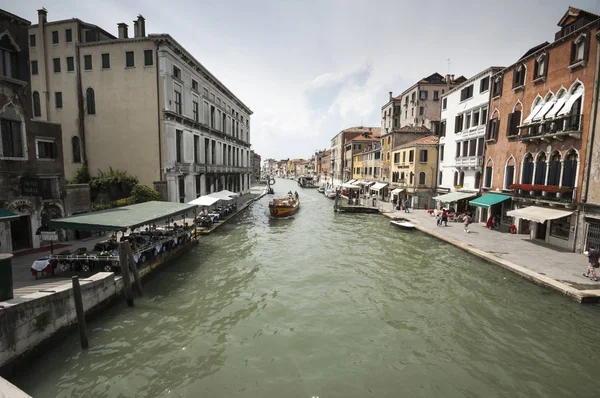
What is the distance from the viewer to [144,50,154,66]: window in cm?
2400

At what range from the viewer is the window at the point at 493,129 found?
21844 millimetres

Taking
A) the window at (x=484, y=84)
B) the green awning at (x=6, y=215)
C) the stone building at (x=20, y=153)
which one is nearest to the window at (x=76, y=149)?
the stone building at (x=20, y=153)

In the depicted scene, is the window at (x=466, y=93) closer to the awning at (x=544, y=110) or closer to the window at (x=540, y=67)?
the window at (x=540, y=67)

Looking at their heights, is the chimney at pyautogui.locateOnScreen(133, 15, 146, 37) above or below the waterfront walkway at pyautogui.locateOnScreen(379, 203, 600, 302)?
above

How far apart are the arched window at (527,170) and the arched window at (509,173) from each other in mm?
1056

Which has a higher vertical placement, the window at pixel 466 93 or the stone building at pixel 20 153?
the window at pixel 466 93

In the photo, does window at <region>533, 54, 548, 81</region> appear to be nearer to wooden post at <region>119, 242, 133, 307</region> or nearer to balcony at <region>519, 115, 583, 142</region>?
balcony at <region>519, 115, 583, 142</region>

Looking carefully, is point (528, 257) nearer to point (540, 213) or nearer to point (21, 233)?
point (540, 213)

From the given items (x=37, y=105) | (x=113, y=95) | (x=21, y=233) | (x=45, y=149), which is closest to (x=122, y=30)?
(x=113, y=95)

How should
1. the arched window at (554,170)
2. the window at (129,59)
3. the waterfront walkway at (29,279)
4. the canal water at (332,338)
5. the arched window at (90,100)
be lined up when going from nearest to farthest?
the canal water at (332,338)
the waterfront walkway at (29,279)
the arched window at (554,170)
the window at (129,59)
the arched window at (90,100)

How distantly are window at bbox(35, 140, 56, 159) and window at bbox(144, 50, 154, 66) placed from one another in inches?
486

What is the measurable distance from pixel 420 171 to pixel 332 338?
91.1 feet

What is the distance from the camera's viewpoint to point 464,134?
26.2 meters

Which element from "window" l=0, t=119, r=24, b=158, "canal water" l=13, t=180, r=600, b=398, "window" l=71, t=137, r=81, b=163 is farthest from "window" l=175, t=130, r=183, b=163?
"canal water" l=13, t=180, r=600, b=398
